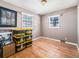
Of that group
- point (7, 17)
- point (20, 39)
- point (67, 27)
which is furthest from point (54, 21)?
point (7, 17)

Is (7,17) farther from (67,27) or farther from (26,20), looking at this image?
(67,27)

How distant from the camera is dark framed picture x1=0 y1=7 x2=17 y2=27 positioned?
263cm

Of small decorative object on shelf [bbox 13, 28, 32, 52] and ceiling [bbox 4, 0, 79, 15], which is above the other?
ceiling [bbox 4, 0, 79, 15]

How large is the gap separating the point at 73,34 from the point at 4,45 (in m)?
3.67

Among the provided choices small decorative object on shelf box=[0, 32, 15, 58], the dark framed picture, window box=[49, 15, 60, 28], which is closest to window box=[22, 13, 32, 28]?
the dark framed picture

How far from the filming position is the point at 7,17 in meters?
2.86

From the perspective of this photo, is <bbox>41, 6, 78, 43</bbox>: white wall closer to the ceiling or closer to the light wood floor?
the ceiling

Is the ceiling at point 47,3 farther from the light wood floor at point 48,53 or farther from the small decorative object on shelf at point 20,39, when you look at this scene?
the light wood floor at point 48,53

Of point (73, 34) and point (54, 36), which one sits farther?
point (54, 36)

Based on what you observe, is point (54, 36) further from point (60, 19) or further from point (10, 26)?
point (10, 26)

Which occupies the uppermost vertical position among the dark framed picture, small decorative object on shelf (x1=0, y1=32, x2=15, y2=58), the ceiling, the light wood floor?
the ceiling

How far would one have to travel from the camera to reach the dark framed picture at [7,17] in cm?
263

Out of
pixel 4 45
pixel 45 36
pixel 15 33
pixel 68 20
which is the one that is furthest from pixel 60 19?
pixel 4 45

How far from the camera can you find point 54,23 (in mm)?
4887
